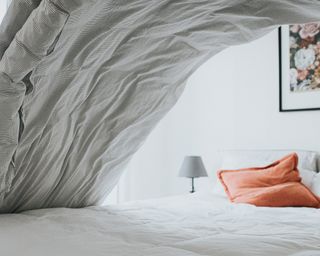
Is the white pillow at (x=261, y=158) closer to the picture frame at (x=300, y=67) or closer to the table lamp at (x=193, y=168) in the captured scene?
the table lamp at (x=193, y=168)

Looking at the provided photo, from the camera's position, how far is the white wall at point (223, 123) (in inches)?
148

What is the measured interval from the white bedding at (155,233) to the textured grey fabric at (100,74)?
0.17 m

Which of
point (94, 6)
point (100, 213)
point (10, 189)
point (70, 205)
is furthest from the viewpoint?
point (70, 205)

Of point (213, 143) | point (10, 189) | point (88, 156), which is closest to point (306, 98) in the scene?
point (213, 143)

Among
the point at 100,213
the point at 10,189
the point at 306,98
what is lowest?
the point at 100,213

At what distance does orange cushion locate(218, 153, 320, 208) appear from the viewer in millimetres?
2723

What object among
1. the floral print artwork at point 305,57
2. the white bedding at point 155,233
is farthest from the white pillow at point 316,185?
the white bedding at point 155,233

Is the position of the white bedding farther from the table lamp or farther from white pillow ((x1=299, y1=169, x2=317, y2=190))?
the table lamp

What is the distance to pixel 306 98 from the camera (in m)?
3.58

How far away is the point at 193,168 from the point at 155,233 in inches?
95.8

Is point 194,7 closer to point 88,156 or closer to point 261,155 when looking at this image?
point 88,156

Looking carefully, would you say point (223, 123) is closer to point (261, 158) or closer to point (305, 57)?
point (261, 158)

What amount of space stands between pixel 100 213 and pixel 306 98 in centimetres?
227

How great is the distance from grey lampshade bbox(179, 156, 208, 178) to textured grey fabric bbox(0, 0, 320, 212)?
5.55 feet
